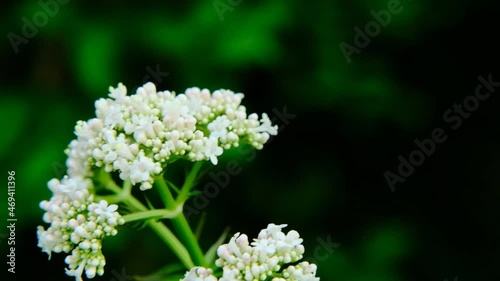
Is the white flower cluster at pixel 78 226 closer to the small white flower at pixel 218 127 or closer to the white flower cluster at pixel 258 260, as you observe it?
the white flower cluster at pixel 258 260

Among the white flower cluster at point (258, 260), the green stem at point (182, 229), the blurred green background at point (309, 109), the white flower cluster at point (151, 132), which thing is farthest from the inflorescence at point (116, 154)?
the blurred green background at point (309, 109)

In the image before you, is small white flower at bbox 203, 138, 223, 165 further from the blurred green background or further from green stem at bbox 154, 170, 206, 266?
the blurred green background

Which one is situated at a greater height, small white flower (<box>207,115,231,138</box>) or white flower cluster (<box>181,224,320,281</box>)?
small white flower (<box>207,115,231,138</box>)

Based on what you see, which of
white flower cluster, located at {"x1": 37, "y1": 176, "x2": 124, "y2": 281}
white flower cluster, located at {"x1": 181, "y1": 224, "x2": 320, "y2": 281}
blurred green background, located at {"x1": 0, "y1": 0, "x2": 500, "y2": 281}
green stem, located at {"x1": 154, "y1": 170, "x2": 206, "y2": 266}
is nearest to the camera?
white flower cluster, located at {"x1": 181, "y1": 224, "x2": 320, "y2": 281}

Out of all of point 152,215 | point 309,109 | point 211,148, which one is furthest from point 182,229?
point 309,109

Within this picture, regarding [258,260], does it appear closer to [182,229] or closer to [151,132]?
[182,229]

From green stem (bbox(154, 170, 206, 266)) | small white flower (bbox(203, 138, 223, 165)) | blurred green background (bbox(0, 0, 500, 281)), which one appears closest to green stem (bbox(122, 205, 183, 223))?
green stem (bbox(154, 170, 206, 266))
